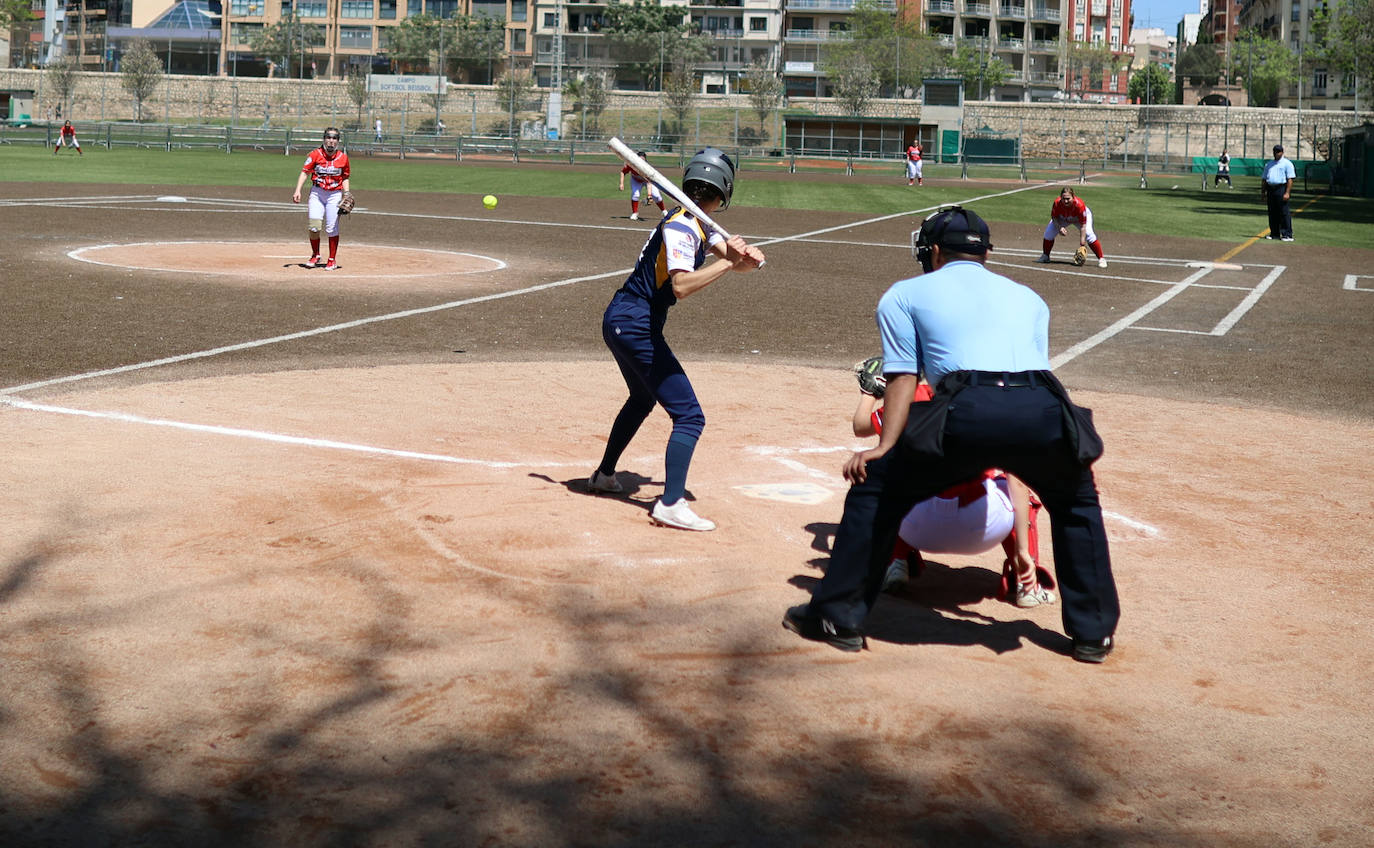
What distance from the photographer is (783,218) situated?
34.6 m

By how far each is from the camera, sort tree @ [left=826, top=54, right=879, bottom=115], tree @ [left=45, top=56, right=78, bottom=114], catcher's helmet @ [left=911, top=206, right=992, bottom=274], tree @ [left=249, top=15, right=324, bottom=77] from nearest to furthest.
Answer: catcher's helmet @ [left=911, top=206, right=992, bottom=274] → tree @ [left=45, top=56, right=78, bottom=114] → tree @ [left=826, top=54, right=879, bottom=115] → tree @ [left=249, top=15, right=324, bottom=77]

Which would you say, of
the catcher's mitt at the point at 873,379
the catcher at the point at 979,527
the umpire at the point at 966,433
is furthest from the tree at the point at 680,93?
the umpire at the point at 966,433

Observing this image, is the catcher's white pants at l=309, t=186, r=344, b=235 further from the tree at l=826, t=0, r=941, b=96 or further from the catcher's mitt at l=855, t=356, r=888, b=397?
the tree at l=826, t=0, r=941, b=96

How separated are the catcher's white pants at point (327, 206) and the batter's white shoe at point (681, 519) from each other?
13.1 m

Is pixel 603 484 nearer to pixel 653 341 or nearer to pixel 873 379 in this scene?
pixel 653 341

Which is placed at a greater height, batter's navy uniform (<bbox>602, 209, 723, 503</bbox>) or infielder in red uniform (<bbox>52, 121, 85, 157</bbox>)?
infielder in red uniform (<bbox>52, 121, 85, 157</bbox>)

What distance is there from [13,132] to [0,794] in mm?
74102

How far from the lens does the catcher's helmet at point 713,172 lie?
7.13 metres

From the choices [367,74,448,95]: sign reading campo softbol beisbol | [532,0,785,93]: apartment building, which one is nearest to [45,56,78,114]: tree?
[367,74,448,95]: sign reading campo softbol beisbol

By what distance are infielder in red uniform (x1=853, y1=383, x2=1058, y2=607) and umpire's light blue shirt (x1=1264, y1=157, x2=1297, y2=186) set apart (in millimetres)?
27186

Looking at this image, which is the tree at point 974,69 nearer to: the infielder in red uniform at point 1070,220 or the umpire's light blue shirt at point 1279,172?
the umpire's light blue shirt at point 1279,172

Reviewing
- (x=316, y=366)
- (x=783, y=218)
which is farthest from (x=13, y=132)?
(x=316, y=366)

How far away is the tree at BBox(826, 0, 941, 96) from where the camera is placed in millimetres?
111625

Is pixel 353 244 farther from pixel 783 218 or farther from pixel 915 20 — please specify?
pixel 915 20
